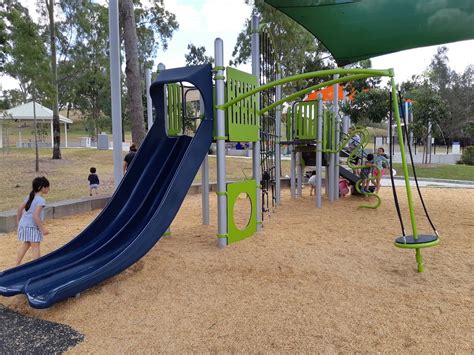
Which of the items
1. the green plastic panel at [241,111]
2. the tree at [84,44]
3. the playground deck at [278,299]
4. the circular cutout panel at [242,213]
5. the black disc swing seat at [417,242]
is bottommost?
the playground deck at [278,299]

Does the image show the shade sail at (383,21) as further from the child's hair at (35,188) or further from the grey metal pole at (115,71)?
the child's hair at (35,188)

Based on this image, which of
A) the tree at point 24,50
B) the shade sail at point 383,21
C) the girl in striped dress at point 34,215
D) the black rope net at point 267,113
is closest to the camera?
the girl in striped dress at point 34,215

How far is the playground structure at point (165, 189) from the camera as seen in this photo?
3.61m

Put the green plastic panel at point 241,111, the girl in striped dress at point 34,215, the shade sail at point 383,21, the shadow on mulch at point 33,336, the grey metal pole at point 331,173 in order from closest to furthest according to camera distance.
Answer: the shadow on mulch at point 33,336 → the girl in striped dress at point 34,215 → the green plastic panel at point 241,111 → the shade sail at point 383,21 → the grey metal pole at point 331,173

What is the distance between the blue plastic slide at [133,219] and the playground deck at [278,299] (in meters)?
0.23

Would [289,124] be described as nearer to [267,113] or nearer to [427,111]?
[267,113]

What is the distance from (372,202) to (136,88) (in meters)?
6.38

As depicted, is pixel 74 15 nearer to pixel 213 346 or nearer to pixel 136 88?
pixel 136 88

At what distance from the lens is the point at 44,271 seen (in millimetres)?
3707

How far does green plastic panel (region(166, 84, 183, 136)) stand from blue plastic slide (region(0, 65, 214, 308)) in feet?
0.46

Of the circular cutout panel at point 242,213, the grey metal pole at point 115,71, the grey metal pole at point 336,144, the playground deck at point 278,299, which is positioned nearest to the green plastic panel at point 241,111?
the circular cutout panel at point 242,213

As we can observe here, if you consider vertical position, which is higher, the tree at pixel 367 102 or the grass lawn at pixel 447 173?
the tree at pixel 367 102

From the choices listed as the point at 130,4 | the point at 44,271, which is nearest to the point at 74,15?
the point at 130,4

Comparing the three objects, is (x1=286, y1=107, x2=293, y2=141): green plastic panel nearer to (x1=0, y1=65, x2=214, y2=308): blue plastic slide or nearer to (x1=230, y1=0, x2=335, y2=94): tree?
(x1=0, y1=65, x2=214, y2=308): blue plastic slide
